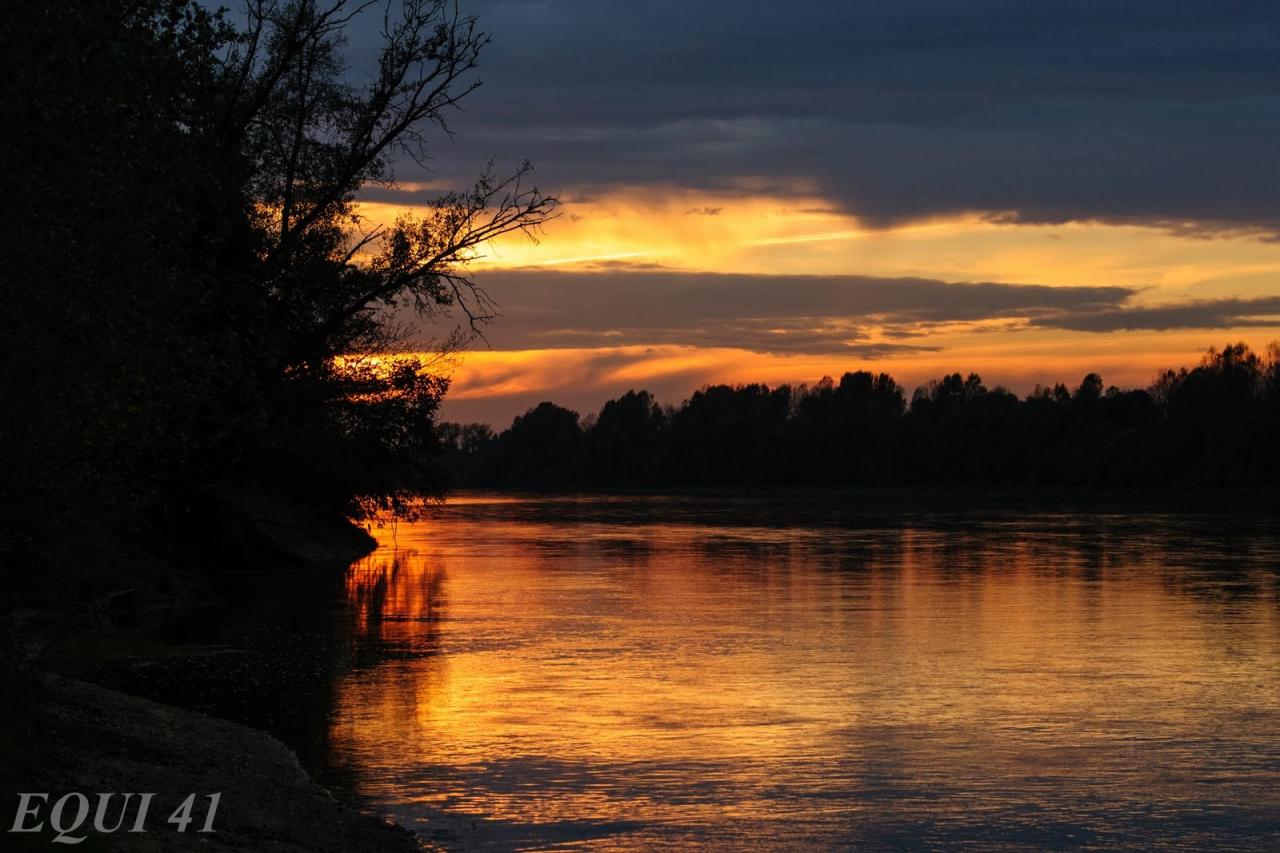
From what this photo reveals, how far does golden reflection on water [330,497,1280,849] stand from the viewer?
1712 cm

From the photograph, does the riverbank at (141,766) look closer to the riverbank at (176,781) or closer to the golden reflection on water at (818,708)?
the riverbank at (176,781)

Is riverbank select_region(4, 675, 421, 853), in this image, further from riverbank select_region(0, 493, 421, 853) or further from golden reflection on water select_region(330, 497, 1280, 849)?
golden reflection on water select_region(330, 497, 1280, 849)

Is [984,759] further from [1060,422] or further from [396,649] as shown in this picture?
[1060,422]

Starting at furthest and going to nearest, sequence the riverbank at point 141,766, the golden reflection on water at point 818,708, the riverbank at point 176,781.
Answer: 1. the golden reflection on water at point 818,708
2. the riverbank at point 176,781
3. the riverbank at point 141,766

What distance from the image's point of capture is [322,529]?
218 feet

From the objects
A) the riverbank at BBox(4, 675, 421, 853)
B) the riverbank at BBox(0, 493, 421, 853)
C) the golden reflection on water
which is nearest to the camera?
the riverbank at BBox(0, 493, 421, 853)

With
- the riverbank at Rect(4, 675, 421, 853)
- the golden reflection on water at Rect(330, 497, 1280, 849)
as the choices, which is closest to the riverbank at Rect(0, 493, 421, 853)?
the riverbank at Rect(4, 675, 421, 853)

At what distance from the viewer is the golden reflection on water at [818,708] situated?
674 inches

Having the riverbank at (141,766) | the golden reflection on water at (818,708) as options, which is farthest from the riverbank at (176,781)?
the golden reflection on water at (818,708)

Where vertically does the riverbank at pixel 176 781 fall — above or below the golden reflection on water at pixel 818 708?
above

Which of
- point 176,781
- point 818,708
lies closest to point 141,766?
point 176,781

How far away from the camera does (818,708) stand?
24.2 metres

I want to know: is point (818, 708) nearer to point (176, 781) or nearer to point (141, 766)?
point (176, 781)

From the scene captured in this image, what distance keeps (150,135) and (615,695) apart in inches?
511
